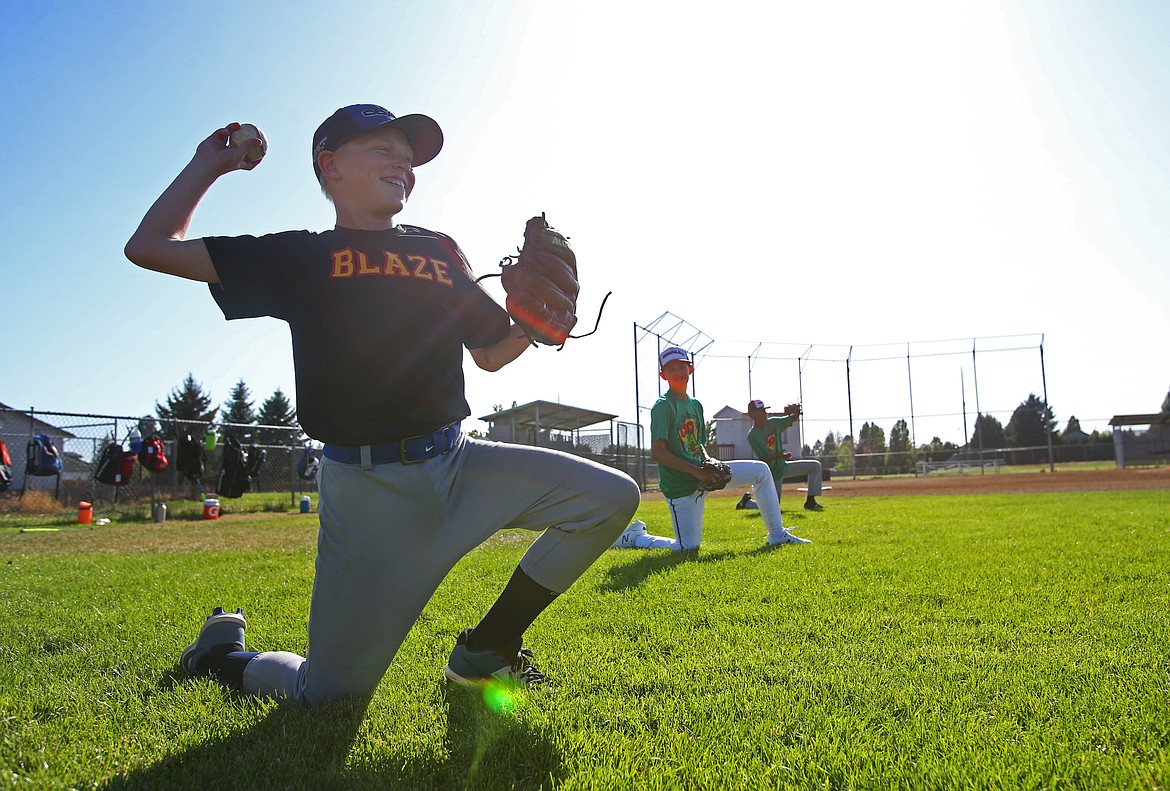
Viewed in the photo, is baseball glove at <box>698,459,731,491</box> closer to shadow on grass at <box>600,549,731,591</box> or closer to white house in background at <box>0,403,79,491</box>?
shadow on grass at <box>600,549,731,591</box>

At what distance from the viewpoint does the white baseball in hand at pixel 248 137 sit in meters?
2.66

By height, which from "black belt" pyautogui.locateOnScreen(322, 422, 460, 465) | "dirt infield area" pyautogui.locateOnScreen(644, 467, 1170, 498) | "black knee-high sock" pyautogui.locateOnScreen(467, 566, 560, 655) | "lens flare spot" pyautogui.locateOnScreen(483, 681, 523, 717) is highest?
"black belt" pyautogui.locateOnScreen(322, 422, 460, 465)

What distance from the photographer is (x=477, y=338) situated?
2926 mm

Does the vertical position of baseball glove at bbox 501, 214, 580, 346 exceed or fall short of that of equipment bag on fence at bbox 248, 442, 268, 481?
it exceeds it

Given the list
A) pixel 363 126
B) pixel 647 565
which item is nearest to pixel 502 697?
pixel 363 126

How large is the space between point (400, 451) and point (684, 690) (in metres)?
1.31

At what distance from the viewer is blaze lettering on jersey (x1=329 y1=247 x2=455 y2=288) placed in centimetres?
264

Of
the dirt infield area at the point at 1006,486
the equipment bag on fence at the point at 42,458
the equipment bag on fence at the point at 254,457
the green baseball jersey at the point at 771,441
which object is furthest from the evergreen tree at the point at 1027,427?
the equipment bag on fence at the point at 42,458

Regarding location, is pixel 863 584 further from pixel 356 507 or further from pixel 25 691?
pixel 25 691

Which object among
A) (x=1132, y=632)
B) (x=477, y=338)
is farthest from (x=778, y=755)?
(x=1132, y=632)

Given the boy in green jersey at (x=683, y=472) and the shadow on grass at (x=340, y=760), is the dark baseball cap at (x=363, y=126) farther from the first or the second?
the boy in green jersey at (x=683, y=472)

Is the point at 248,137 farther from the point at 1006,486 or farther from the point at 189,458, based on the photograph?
the point at 1006,486

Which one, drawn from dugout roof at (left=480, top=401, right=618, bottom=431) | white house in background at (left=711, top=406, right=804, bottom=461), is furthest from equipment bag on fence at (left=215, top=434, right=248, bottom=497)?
white house in background at (left=711, top=406, right=804, bottom=461)

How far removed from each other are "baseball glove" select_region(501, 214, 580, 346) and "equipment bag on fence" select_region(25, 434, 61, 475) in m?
15.4
